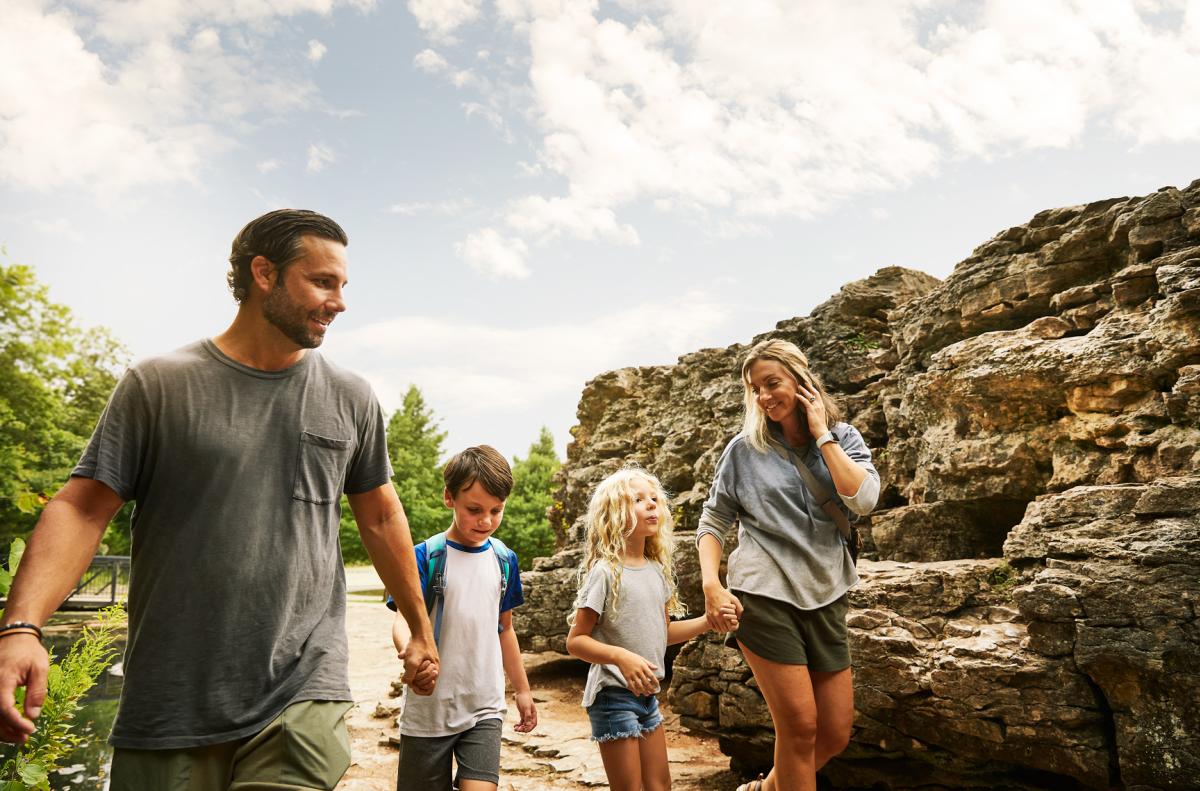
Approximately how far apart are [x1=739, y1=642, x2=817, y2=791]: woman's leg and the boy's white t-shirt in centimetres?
129

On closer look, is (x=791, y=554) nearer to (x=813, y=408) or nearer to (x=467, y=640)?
(x=813, y=408)

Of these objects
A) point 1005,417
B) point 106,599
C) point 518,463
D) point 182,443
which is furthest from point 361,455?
point 518,463

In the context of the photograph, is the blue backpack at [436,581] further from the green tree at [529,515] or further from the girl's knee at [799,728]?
the green tree at [529,515]

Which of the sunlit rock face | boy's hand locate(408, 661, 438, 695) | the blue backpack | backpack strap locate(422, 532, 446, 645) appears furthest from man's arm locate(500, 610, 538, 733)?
the sunlit rock face

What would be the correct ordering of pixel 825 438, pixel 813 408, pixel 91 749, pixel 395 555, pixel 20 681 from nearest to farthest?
1. pixel 20 681
2. pixel 395 555
3. pixel 825 438
4. pixel 813 408
5. pixel 91 749

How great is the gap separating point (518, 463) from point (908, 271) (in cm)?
2404

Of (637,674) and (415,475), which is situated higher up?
(415,475)

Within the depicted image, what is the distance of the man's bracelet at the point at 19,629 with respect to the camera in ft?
6.08

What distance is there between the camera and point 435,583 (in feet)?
11.5

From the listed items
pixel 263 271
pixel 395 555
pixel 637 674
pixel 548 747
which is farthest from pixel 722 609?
pixel 548 747

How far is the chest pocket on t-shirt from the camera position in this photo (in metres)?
2.40

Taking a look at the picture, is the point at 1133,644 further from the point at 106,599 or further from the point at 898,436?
the point at 106,599

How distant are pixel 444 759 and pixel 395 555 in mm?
1145

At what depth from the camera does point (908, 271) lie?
911 cm
